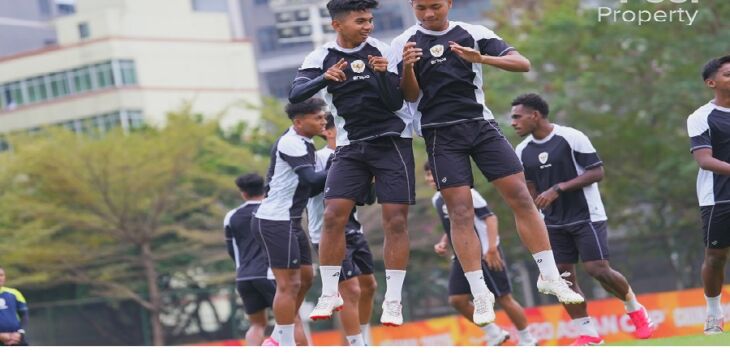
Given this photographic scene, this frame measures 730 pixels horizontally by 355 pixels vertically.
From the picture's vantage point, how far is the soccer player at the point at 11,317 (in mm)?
16734

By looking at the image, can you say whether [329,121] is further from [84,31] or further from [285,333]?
[84,31]

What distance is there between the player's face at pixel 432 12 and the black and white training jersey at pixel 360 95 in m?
0.39

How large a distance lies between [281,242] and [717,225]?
3.77m

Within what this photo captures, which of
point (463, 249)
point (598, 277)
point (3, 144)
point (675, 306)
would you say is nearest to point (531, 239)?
point (463, 249)

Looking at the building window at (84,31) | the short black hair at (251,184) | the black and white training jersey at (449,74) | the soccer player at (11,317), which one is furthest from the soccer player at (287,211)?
the building window at (84,31)

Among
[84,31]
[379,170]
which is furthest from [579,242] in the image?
[84,31]

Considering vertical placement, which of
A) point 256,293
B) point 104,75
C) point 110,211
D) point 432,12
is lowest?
point 256,293

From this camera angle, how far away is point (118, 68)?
58469 mm

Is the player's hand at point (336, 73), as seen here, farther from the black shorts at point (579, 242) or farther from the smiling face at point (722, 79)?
the black shorts at point (579, 242)

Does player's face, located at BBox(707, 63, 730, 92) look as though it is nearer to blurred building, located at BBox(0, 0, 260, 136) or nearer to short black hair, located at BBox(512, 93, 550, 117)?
short black hair, located at BBox(512, 93, 550, 117)

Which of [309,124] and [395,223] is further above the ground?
[309,124]

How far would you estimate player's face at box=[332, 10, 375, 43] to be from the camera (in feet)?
31.7

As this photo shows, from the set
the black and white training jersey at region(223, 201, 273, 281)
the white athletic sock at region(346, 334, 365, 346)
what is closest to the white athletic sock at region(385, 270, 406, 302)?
the white athletic sock at region(346, 334, 365, 346)

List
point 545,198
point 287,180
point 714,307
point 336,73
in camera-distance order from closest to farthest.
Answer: point 336,73 < point 714,307 < point 545,198 < point 287,180
